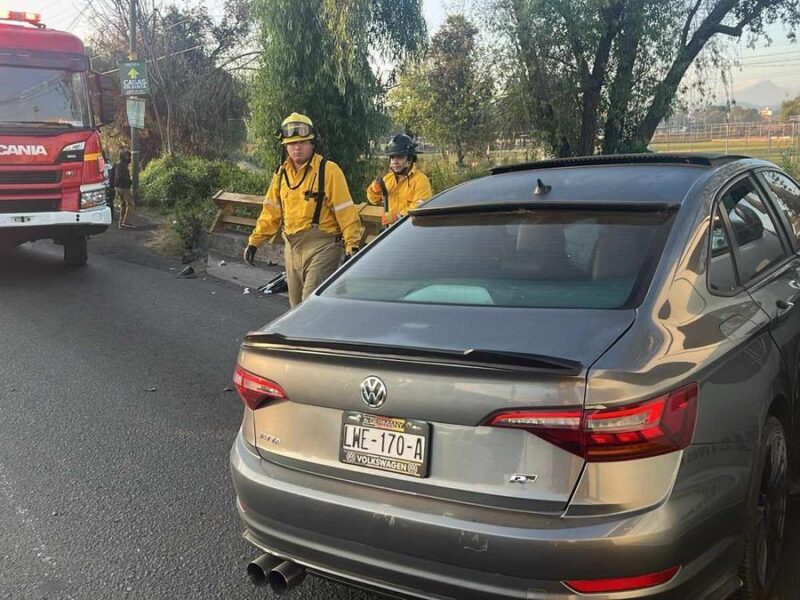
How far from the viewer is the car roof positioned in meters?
2.79

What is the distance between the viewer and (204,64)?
25188 millimetres

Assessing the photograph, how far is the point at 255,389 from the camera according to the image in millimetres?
2605

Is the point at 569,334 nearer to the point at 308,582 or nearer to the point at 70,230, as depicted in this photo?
the point at 308,582

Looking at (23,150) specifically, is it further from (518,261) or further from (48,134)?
(518,261)

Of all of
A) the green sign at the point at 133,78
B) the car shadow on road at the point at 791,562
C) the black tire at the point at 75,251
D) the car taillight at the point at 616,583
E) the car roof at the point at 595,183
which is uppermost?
the green sign at the point at 133,78

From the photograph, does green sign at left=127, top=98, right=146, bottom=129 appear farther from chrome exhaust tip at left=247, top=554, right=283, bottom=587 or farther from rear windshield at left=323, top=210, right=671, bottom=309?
chrome exhaust tip at left=247, top=554, right=283, bottom=587

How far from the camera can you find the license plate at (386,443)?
2.20 metres

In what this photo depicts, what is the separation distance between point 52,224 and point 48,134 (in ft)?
4.13

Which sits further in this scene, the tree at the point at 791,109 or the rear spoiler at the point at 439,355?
the tree at the point at 791,109

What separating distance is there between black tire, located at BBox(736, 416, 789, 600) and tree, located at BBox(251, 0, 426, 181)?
1041 cm

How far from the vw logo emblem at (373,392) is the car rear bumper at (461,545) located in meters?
0.27

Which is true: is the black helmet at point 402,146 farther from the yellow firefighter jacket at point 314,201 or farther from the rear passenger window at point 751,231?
the rear passenger window at point 751,231

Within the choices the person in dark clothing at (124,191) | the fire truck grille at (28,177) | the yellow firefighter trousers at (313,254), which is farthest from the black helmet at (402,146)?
the person in dark clothing at (124,191)

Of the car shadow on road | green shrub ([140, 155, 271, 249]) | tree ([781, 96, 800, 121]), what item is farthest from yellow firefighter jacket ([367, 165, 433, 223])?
tree ([781, 96, 800, 121])
